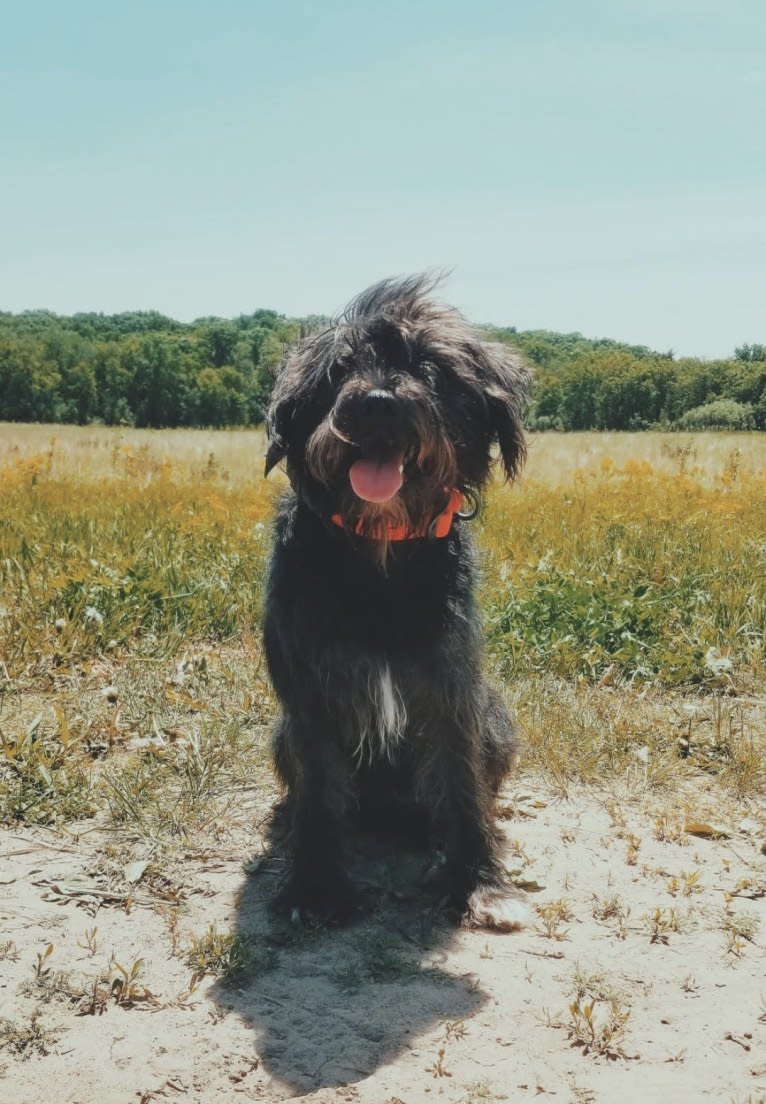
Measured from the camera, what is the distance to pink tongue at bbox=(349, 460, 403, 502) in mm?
2801

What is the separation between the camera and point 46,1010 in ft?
8.42

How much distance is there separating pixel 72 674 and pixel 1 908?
1949 mm

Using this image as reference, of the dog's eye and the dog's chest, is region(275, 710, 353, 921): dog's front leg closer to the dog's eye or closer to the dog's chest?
the dog's chest

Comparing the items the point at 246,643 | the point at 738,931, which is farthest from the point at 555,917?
the point at 246,643

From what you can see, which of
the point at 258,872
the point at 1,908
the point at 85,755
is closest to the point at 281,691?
the point at 258,872

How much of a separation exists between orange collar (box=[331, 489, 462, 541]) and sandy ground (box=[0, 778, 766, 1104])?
Result: 117 centimetres

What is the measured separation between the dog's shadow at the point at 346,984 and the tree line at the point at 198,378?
A: 1864 centimetres

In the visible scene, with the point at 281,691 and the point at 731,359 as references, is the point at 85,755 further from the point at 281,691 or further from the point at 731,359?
the point at 731,359

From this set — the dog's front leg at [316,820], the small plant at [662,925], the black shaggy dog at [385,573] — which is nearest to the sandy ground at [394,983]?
the small plant at [662,925]

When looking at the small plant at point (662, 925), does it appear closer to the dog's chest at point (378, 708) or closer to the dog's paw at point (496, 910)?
the dog's paw at point (496, 910)

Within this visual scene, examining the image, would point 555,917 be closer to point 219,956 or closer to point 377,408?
point 219,956

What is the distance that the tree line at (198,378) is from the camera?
27.1 m

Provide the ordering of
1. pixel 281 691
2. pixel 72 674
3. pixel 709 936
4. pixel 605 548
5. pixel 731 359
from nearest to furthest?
pixel 709 936, pixel 281 691, pixel 72 674, pixel 605 548, pixel 731 359

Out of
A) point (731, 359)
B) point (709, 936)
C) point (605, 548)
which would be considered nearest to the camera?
point (709, 936)
